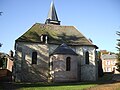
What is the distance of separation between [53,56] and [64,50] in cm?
219

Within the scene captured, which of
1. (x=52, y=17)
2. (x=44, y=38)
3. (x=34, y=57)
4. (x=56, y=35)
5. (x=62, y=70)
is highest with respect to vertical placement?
(x=52, y=17)

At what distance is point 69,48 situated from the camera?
34688mm

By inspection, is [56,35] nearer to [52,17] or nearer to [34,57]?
[34,57]

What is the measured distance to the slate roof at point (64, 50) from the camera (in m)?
33.3

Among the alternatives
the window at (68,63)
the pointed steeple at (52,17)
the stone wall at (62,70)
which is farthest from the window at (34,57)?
the pointed steeple at (52,17)

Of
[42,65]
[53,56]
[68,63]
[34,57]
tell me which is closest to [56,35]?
[53,56]

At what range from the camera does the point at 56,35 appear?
124 feet

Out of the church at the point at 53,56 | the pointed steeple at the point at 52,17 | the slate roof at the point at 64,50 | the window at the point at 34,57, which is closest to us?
the church at the point at 53,56

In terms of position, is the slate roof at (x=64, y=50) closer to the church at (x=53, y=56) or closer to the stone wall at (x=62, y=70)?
the church at (x=53, y=56)

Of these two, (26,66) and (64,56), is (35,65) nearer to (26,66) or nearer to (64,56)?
(26,66)

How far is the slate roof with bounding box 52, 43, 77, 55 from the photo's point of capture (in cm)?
3331

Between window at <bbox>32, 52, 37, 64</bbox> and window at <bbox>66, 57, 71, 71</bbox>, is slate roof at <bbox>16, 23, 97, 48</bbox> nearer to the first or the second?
window at <bbox>32, 52, 37, 64</bbox>

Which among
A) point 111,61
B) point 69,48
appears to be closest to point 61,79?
point 69,48

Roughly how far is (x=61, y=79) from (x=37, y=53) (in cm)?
679
